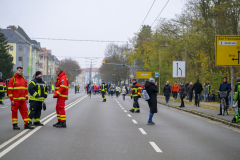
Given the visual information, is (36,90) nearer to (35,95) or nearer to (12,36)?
(35,95)

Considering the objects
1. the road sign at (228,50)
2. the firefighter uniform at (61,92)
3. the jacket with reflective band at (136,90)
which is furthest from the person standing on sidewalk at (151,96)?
the road sign at (228,50)

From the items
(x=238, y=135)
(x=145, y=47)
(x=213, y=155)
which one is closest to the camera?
(x=213, y=155)

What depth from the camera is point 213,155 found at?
635cm

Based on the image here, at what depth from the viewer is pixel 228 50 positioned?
1717 centimetres

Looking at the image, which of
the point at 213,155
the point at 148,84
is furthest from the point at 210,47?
the point at 213,155

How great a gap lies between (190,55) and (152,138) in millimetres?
32256

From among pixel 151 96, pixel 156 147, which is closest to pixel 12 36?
pixel 151 96

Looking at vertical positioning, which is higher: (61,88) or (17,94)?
(61,88)

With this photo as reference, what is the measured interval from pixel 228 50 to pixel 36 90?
1115 centimetres

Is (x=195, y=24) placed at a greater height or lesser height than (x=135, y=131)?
greater

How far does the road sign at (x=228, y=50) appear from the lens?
55.8ft

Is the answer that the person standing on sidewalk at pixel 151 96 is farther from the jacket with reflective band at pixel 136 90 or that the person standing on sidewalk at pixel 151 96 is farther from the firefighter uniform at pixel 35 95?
the jacket with reflective band at pixel 136 90

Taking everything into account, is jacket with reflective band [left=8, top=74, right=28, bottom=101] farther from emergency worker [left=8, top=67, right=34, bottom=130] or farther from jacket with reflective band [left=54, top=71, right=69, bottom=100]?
jacket with reflective band [left=54, top=71, right=69, bottom=100]

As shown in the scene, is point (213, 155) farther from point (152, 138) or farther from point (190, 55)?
point (190, 55)
